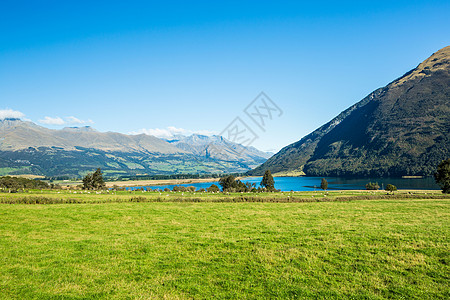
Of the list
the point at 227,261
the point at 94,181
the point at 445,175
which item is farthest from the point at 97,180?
the point at 445,175

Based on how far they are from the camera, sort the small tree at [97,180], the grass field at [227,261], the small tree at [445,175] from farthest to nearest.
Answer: the small tree at [97,180], the small tree at [445,175], the grass field at [227,261]

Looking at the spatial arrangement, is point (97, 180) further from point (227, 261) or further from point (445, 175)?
point (445, 175)

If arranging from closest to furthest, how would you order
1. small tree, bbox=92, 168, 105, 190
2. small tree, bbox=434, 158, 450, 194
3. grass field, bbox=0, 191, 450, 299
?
grass field, bbox=0, 191, 450, 299, small tree, bbox=434, 158, 450, 194, small tree, bbox=92, 168, 105, 190

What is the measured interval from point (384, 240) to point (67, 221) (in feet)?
79.2

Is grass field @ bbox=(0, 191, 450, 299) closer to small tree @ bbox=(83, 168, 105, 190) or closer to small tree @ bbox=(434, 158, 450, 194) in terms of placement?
small tree @ bbox=(434, 158, 450, 194)

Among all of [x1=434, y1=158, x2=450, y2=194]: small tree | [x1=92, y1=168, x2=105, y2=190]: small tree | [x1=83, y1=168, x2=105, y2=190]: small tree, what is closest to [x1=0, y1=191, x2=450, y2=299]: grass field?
[x1=434, y1=158, x2=450, y2=194]: small tree

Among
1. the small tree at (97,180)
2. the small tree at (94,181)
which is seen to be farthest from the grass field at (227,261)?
the small tree at (94,181)

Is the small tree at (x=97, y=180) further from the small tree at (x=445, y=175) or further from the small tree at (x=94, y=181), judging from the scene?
the small tree at (x=445, y=175)

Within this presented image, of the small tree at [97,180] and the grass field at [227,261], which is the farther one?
the small tree at [97,180]

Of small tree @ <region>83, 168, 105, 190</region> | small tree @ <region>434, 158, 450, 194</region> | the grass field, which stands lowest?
small tree @ <region>83, 168, 105, 190</region>

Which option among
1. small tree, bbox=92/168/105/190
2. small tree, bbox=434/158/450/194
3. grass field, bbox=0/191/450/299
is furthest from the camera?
small tree, bbox=92/168/105/190

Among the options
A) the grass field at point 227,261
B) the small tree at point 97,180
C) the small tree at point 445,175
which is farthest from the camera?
the small tree at point 97,180

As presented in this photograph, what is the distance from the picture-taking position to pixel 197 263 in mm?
12984

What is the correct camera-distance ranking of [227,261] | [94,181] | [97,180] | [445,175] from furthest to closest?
[97,180]
[94,181]
[445,175]
[227,261]
